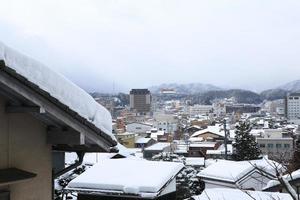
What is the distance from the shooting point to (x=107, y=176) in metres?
8.65

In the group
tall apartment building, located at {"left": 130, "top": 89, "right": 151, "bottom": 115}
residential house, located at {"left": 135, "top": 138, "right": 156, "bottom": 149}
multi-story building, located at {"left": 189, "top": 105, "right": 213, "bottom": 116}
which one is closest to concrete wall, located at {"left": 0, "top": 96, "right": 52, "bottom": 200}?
residential house, located at {"left": 135, "top": 138, "right": 156, "bottom": 149}

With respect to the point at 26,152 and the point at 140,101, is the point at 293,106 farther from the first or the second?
the point at 26,152

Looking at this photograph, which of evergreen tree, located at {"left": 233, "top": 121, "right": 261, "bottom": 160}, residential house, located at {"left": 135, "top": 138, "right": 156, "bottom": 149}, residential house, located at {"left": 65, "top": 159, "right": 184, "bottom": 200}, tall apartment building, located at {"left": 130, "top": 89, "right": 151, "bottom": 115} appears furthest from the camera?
tall apartment building, located at {"left": 130, "top": 89, "right": 151, "bottom": 115}

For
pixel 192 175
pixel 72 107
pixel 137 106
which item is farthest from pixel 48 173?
pixel 137 106

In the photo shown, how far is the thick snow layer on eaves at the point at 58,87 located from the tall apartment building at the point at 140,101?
121 meters

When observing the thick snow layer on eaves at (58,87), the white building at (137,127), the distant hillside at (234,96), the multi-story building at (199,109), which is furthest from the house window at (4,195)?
the distant hillside at (234,96)

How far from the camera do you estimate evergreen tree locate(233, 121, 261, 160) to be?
90.6ft

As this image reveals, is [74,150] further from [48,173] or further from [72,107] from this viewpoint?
[72,107]

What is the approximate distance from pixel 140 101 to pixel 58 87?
126309mm

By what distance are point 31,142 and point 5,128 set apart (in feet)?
0.97

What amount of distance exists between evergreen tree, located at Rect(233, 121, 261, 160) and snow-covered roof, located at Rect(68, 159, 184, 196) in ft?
64.0

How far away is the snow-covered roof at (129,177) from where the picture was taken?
312 inches

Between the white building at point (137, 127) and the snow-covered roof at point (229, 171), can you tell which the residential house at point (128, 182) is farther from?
the white building at point (137, 127)

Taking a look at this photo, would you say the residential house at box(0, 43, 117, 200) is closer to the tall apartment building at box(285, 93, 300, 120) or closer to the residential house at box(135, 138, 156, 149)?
the residential house at box(135, 138, 156, 149)
